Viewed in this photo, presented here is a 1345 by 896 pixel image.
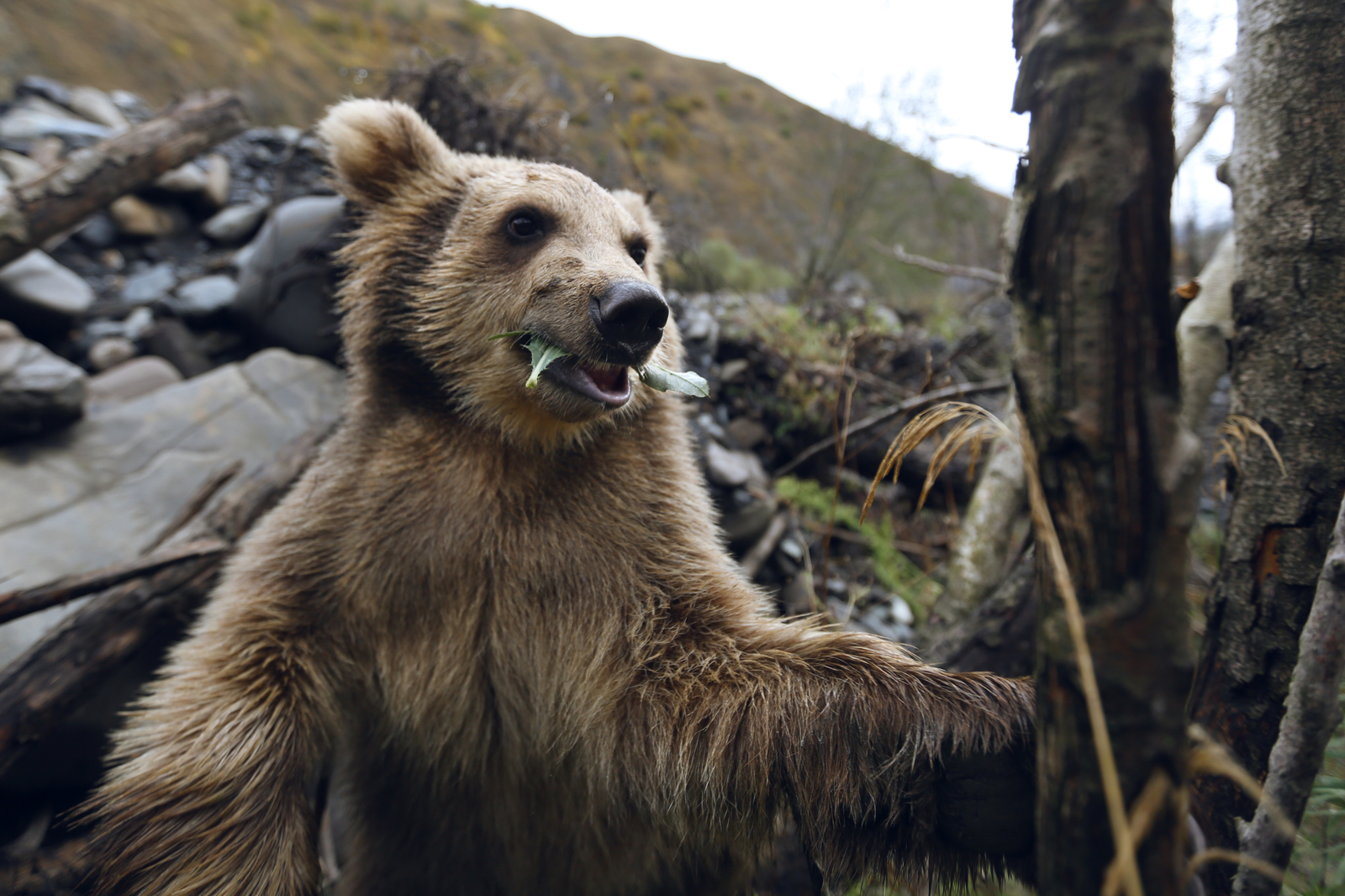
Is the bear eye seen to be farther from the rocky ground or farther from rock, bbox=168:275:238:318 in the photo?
rock, bbox=168:275:238:318

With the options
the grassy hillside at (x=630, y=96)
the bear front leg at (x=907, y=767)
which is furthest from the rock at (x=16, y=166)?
the bear front leg at (x=907, y=767)

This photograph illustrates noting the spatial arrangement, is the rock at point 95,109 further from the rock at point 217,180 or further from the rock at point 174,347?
the rock at point 174,347

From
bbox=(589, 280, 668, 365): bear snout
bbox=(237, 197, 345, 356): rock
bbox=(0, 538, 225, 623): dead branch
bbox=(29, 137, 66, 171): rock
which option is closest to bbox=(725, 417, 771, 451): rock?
bbox=(237, 197, 345, 356): rock

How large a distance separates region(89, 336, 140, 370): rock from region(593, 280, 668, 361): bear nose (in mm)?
5237

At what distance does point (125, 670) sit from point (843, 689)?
3.46 m

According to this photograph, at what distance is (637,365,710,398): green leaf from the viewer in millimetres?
2074

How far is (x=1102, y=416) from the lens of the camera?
0.92m

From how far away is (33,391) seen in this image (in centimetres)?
403

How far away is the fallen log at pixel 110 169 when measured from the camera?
4.48m

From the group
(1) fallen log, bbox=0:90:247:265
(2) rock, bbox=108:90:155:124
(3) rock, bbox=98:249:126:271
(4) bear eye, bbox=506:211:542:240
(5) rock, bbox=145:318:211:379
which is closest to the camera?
(4) bear eye, bbox=506:211:542:240

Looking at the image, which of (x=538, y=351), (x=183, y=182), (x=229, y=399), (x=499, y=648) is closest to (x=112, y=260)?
(x=183, y=182)

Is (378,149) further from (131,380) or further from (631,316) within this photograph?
(131,380)

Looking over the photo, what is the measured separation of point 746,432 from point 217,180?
20.5ft

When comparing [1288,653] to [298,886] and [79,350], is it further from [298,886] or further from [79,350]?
[79,350]
